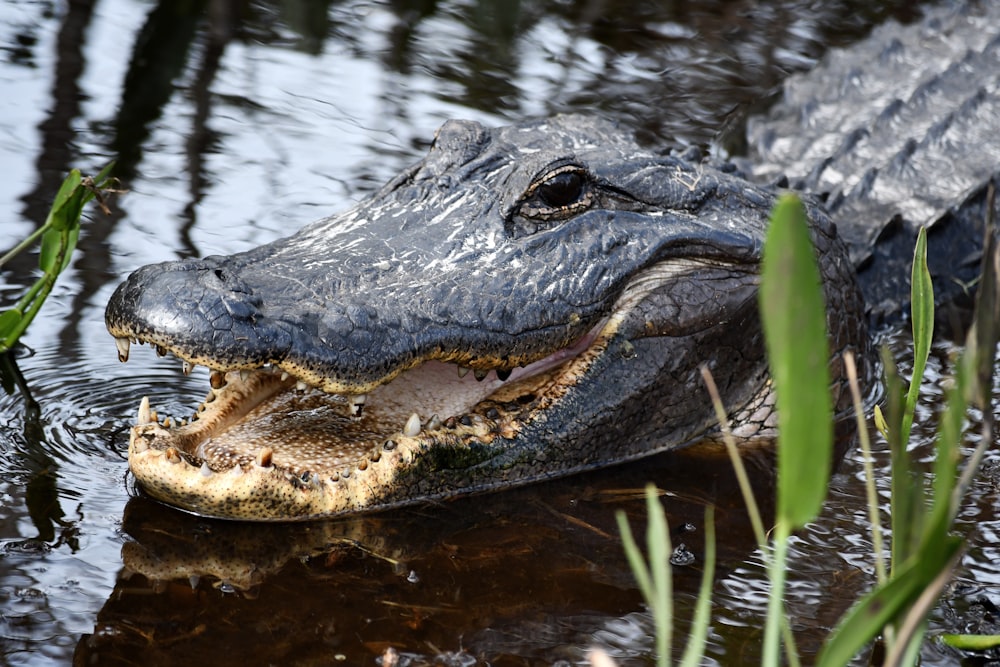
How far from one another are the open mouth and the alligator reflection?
9 centimetres

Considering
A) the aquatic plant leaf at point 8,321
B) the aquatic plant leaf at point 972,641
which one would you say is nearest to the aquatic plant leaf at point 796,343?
the aquatic plant leaf at point 972,641

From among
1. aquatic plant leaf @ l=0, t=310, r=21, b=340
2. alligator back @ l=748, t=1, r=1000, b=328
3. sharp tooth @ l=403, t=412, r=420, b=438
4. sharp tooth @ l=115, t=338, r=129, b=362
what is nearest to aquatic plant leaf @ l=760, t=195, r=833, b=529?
sharp tooth @ l=403, t=412, r=420, b=438

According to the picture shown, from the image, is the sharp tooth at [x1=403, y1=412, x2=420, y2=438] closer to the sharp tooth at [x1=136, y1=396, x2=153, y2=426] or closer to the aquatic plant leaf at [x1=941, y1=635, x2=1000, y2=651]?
the sharp tooth at [x1=136, y1=396, x2=153, y2=426]

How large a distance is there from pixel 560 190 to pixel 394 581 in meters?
1.23

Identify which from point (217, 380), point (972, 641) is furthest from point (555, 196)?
point (972, 641)

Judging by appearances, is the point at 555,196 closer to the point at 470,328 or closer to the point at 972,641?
the point at 470,328

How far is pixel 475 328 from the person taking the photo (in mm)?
3166

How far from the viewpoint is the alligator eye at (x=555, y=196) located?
3520 mm

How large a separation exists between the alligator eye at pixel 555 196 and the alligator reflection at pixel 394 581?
2.52 ft

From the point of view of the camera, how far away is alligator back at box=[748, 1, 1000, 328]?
4723mm

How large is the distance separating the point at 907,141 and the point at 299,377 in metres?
3.25

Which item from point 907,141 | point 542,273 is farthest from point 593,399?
point 907,141

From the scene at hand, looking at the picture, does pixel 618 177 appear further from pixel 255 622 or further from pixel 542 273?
pixel 255 622

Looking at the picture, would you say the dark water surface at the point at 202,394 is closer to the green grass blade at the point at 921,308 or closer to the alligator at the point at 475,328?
the alligator at the point at 475,328
